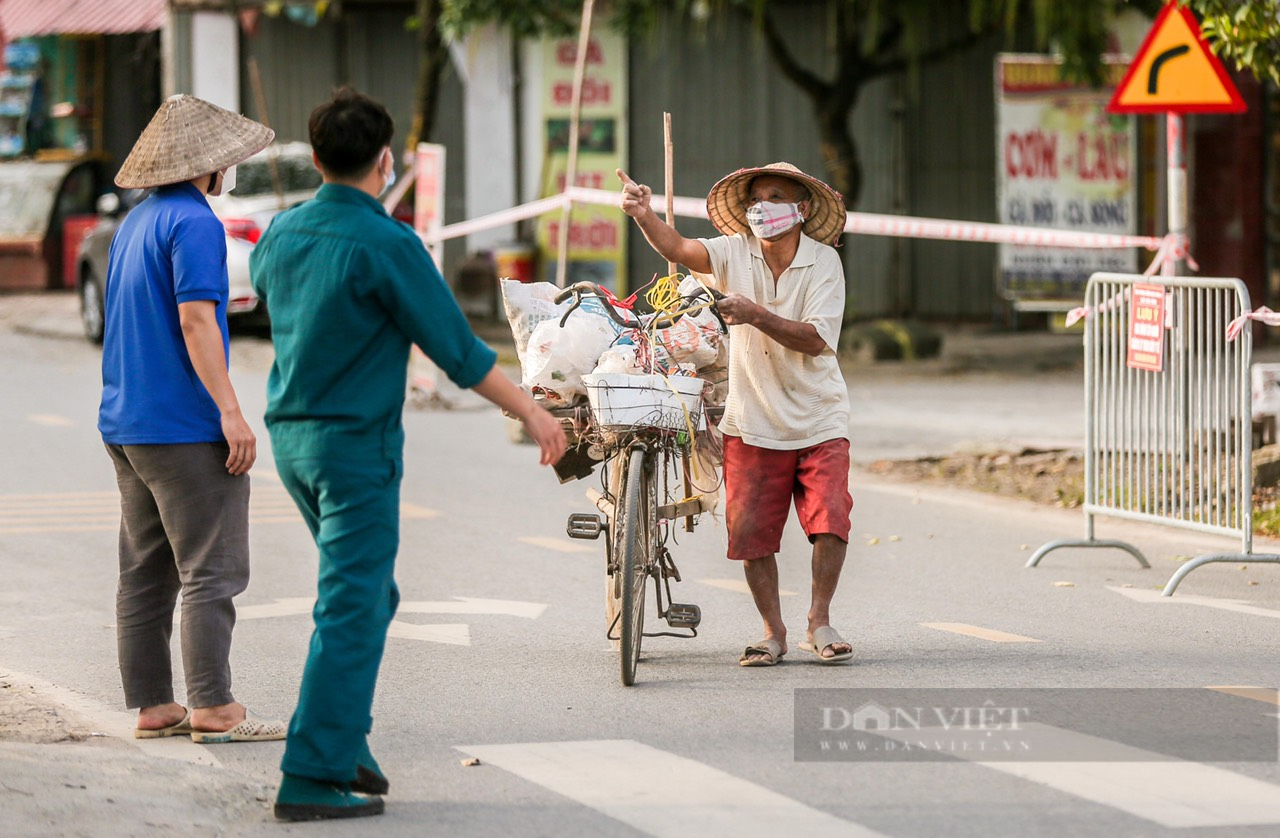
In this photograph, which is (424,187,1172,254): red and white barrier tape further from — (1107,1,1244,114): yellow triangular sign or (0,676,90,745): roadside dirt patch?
(0,676,90,745): roadside dirt patch

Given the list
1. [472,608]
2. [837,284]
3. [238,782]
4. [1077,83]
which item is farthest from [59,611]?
[1077,83]

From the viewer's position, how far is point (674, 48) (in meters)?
21.7

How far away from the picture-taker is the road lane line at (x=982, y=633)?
7.29 m

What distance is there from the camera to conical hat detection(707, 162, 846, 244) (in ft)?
22.4

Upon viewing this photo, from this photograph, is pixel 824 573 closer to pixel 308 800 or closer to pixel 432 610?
pixel 432 610

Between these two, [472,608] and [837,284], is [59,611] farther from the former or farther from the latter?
[837,284]

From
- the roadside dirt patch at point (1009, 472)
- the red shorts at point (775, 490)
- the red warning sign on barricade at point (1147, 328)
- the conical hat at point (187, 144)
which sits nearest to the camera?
the conical hat at point (187, 144)

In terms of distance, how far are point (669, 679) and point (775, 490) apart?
0.82 meters

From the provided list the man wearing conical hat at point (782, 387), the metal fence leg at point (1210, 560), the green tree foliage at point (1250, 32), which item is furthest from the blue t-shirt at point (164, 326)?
the green tree foliage at point (1250, 32)

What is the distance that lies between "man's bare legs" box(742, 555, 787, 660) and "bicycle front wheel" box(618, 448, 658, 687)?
0.47 meters

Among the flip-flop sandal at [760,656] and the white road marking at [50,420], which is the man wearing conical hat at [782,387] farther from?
the white road marking at [50,420]

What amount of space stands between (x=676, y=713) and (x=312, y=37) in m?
18.1

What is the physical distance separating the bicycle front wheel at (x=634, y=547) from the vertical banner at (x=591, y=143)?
588 inches

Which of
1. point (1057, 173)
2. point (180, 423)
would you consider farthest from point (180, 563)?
point (1057, 173)
